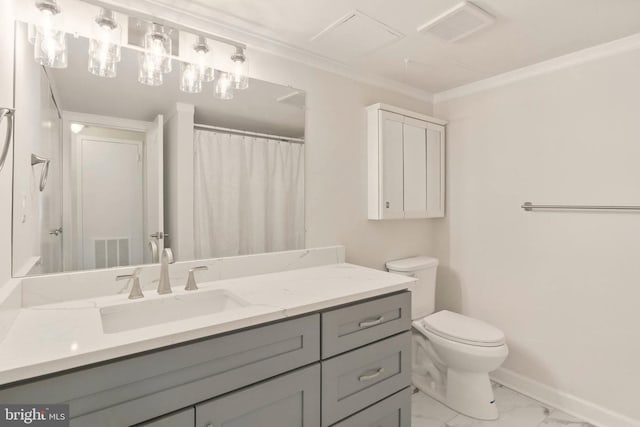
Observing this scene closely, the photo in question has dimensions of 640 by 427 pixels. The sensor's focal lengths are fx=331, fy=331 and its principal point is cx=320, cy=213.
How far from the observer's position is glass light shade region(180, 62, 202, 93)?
5.08 ft

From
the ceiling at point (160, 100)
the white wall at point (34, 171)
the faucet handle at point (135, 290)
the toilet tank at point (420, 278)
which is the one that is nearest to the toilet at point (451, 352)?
the toilet tank at point (420, 278)

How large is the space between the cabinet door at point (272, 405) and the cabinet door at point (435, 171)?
64.9 inches

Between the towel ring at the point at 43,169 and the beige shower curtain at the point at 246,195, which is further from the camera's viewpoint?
the beige shower curtain at the point at 246,195

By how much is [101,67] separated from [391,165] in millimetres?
1645

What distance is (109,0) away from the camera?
1.39m

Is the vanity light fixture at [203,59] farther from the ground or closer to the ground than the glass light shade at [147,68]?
farther from the ground

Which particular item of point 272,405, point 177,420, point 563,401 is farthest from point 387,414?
point 563,401

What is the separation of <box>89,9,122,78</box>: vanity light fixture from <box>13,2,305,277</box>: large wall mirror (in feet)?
0.05

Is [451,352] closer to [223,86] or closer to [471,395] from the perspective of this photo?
[471,395]

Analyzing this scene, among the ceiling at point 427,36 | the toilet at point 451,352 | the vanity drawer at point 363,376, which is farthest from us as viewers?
the toilet at point 451,352

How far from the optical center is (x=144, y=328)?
0.96 metres

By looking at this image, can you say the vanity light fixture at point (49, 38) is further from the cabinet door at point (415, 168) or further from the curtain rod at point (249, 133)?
the cabinet door at point (415, 168)

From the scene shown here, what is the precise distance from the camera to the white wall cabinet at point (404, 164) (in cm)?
218

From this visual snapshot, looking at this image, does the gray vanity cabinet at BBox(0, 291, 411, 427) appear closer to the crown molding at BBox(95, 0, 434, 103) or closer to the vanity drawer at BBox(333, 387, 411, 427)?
the vanity drawer at BBox(333, 387, 411, 427)
